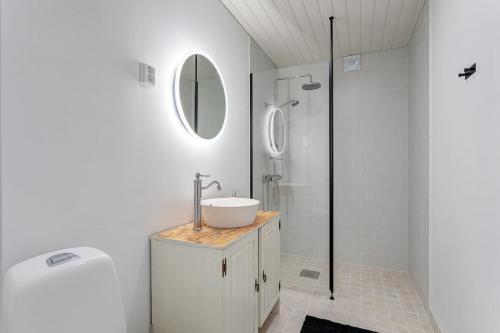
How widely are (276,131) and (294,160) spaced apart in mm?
350

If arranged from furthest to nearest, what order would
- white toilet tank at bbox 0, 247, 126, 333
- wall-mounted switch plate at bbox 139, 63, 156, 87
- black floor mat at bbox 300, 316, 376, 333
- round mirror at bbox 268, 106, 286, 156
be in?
round mirror at bbox 268, 106, 286, 156 < black floor mat at bbox 300, 316, 376, 333 < wall-mounted switch plate at bbox 139, 63, 156, 87 < white toilet tank at bbox 0, 247, 126, 333

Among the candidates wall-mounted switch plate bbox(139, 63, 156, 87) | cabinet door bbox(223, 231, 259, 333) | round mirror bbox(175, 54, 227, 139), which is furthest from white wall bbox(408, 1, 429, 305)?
wall-mounted switch plate bbox(139, 63, 156, 87)

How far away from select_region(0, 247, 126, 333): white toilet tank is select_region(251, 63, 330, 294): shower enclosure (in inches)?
71.3

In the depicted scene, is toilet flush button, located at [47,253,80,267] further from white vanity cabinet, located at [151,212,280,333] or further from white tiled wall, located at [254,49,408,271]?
white tiled wall, located at [254,49,408,271]

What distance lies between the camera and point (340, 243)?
3.07m

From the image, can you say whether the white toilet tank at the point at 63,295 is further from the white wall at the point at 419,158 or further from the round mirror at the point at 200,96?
the white wall at the point at 419,158

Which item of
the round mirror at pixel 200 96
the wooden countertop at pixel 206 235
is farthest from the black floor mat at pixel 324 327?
the round mirror at pixel 200 96

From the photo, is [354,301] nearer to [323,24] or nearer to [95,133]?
[95,133]

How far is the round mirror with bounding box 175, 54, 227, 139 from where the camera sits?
166cm

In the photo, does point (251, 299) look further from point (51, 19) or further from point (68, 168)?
point (51, 19)

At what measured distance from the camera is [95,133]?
1.12 meters

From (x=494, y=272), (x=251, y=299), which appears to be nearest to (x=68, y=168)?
(x=251, y=299)

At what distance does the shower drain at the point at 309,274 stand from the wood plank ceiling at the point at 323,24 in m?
2.38

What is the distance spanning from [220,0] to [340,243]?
111 inches
